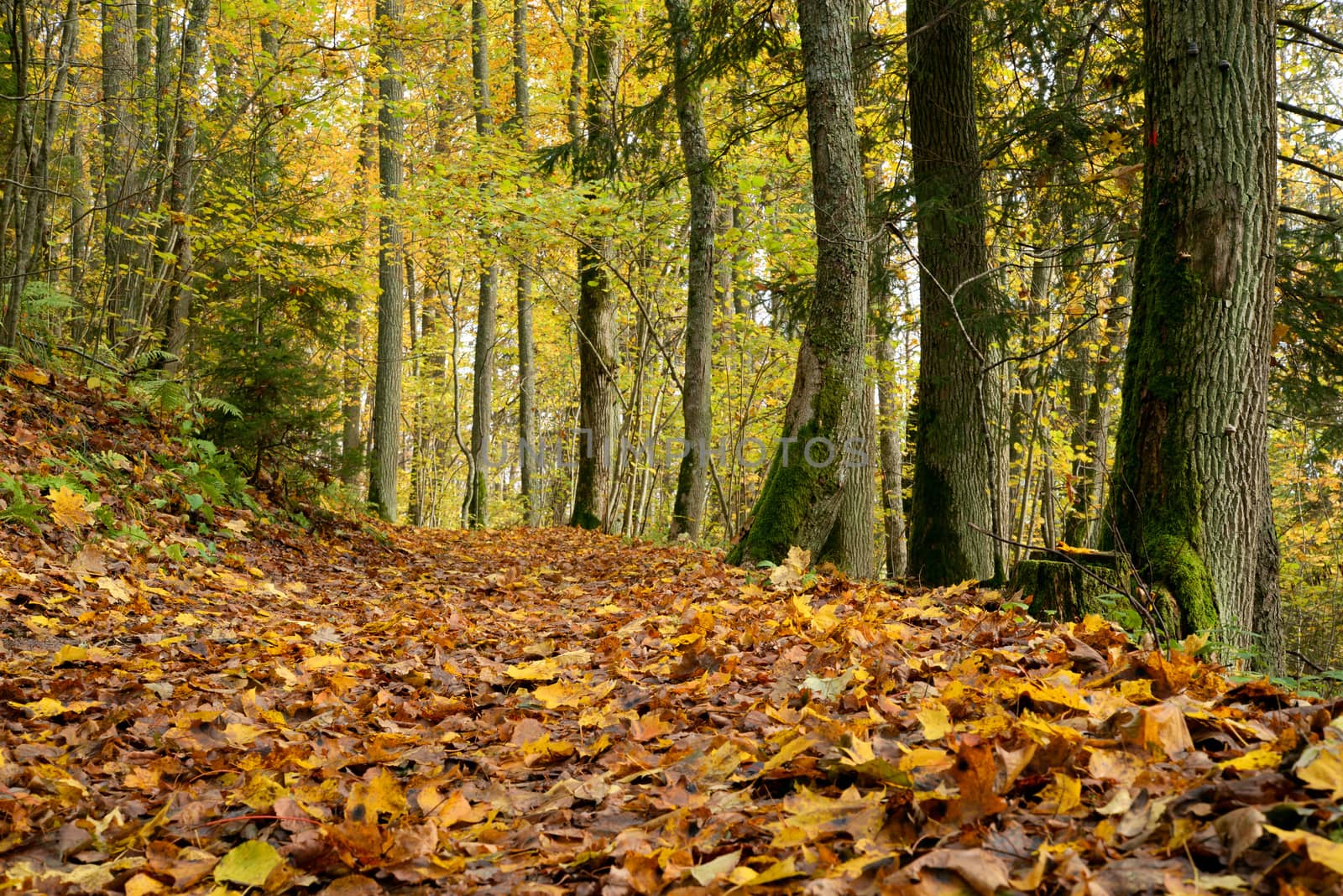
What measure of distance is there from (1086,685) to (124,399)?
8.07 metres

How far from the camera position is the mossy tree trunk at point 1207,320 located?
3.79m

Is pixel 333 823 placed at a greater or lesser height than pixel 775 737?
lesser

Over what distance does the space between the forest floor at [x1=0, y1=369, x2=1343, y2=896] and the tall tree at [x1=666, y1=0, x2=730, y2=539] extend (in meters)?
5.64

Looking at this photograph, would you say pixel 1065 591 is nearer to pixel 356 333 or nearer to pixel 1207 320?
pixel 1207 320

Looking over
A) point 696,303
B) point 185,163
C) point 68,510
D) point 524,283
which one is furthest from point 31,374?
point 524,283

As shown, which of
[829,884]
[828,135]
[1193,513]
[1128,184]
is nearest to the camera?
[829,884]

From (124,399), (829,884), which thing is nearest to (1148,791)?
(829,884)

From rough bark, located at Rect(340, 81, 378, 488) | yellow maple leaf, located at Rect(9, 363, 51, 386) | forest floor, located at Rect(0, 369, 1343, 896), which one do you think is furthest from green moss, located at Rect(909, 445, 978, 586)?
yellow maple leaf, located at Rect(9, 363, 51, 386)

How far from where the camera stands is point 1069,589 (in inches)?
157

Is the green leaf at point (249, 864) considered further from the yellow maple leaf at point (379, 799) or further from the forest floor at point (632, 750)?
the yellow maple leaf at point (379, 799)

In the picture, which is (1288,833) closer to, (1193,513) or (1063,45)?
(1193,513)

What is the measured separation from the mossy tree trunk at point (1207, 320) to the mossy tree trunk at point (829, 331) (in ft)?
7.61

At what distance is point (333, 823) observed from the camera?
214cm

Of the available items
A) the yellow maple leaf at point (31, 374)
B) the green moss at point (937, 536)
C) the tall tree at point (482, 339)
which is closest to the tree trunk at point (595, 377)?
the tall tree at point (482, 339)
